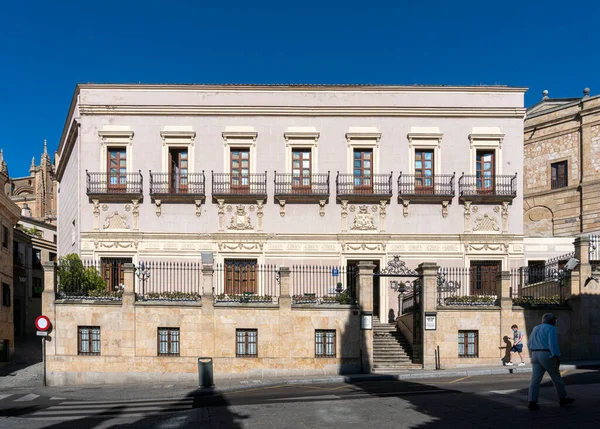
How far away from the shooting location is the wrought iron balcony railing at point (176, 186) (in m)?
26.1

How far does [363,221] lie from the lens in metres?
26.6

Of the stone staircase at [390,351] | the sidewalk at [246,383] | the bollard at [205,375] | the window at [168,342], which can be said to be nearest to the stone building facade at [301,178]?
the stone staircase at [390,351]

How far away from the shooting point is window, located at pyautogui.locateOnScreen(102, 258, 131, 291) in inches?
1016

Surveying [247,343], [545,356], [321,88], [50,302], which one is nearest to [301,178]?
[321,88]

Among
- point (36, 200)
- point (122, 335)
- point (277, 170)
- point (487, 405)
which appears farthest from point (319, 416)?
point (36, 200)

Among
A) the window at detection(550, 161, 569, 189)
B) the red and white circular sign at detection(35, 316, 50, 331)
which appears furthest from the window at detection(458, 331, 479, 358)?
the window at detection(550, 161, 569, 189)

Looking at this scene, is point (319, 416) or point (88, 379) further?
point (88, 379)

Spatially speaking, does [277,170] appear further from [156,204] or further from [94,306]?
[94,306]

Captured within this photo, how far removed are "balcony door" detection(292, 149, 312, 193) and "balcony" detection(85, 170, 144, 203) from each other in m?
7.10

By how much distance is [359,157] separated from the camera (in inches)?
1067

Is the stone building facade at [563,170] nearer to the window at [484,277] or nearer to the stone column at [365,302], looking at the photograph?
the window at [484,277]

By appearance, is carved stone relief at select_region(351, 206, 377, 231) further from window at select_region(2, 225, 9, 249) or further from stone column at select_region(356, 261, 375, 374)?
window at select_region(2, 225, 9, 249)

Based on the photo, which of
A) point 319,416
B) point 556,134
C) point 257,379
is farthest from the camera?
point 556,134

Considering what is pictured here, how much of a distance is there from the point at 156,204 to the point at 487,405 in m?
18.5
